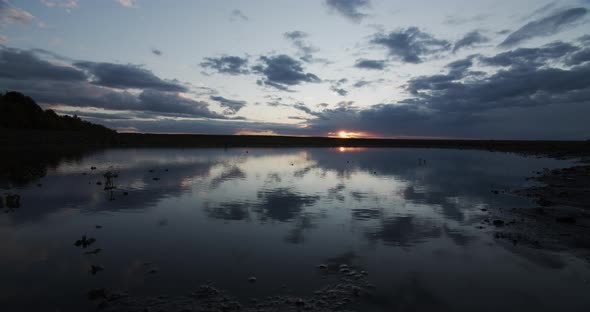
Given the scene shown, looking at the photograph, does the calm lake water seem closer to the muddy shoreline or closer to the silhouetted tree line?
the muddy shoreline

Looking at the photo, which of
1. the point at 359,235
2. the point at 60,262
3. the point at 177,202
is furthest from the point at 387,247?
the point at 177,202

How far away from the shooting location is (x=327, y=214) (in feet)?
57.3

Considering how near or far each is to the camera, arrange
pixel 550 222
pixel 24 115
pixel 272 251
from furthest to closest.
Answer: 1. pixel 24 115
2. pixel 550 222
3. pixel 272 251

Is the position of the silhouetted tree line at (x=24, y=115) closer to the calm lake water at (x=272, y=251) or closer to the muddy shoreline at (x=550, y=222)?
the calm lake water at (x=272, y=251)

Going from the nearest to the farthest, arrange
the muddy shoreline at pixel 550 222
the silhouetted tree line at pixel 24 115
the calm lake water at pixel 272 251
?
the calm lake water at pixel 272 251, the muddy shoreline at pixel 550 222, the silhouetted tree line at pixel 24 115

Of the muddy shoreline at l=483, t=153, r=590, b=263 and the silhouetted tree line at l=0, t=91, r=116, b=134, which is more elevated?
the silhouetted tree line at l=0, t=91, r=116, b=134

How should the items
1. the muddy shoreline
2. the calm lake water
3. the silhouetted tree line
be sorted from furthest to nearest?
the silhouetted tree line → the muddy shoreline → the calm lake water

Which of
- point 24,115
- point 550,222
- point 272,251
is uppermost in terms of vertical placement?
point 24,115

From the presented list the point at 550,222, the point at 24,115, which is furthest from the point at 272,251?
the point at 24,115

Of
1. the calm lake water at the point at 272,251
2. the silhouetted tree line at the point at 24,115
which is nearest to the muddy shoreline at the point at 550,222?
the calm lake water at the point at 272,251

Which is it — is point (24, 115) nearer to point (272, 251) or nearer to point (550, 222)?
point (272, 251)

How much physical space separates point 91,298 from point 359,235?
9733 millimetres

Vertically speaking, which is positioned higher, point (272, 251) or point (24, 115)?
point (24, 115)

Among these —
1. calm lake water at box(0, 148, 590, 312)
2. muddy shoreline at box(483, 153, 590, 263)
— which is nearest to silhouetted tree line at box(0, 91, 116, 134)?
calm lake water at box(0, 148, 590, 312)
